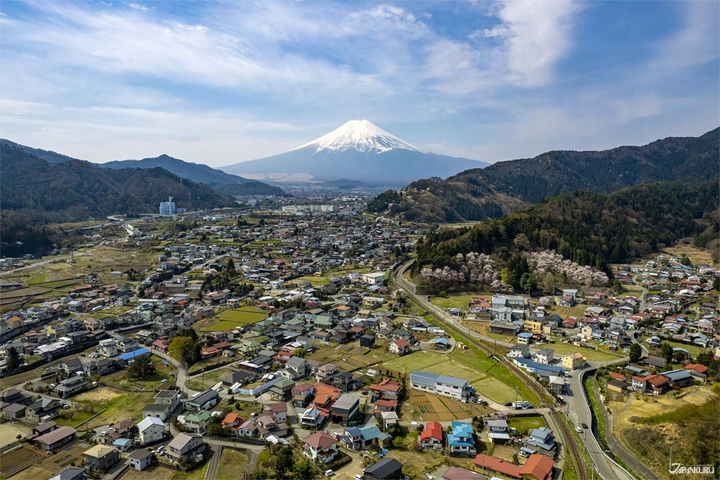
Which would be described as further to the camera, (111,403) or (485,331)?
(485,331)

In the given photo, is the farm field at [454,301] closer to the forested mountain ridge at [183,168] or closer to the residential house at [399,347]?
the residential house at [399,347]

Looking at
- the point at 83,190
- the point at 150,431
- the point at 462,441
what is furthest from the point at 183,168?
the point at 462,441

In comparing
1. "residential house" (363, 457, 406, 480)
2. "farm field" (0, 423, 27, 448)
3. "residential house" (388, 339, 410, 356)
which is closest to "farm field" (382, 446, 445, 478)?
"residential house" (363, 457, 406, 480)

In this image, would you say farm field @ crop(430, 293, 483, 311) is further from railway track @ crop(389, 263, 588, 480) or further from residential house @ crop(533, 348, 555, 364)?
residential house @ crop(533, 348, 555, 364)

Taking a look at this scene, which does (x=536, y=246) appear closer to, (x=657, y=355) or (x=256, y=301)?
(x=657, y=355)

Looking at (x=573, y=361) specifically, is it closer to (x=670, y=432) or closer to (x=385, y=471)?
(x=670, y=432)

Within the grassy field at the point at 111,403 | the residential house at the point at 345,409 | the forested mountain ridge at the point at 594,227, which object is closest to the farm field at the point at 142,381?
the grassy field at the point at 111,403

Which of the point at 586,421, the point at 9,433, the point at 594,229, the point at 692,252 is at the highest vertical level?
the point at 594,229
